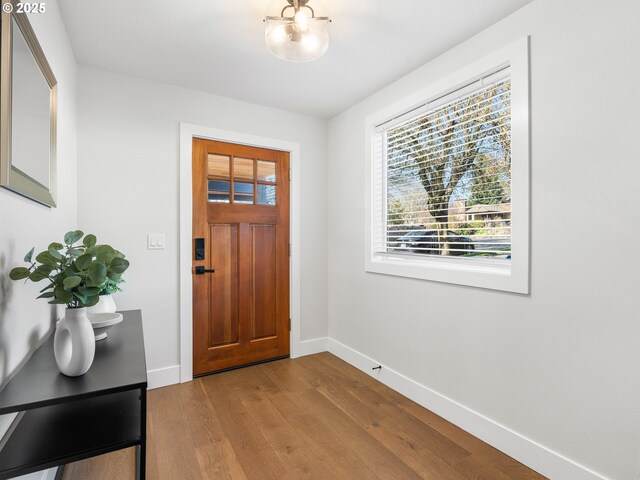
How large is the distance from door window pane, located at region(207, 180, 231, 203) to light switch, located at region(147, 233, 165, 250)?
0.50m

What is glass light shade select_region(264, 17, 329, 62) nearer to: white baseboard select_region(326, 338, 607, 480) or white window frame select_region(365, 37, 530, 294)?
white window frame select_region(365, 37, 530, 294)

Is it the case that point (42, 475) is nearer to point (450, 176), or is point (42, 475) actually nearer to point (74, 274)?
point (74, 274)

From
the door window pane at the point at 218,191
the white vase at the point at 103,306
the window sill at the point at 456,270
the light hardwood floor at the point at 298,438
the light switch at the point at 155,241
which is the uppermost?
the door window pane at the point at 218,191

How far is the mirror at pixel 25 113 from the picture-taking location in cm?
100

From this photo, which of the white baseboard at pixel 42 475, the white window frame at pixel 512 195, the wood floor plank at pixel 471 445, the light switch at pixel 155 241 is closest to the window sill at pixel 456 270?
the white window frame at pixel 512 195

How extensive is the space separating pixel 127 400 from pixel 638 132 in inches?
91.4

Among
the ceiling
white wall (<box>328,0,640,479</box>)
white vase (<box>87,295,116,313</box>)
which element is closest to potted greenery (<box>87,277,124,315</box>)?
white vase (<box>87,295,116,313</box>)

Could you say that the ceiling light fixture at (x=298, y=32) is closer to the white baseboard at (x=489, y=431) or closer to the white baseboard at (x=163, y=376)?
the white baseboard at (x=489, y=431)

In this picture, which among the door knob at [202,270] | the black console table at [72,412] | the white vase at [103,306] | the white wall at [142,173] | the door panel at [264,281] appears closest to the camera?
the black console table at [72,412]

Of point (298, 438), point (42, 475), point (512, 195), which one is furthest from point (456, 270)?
point (42, 475)

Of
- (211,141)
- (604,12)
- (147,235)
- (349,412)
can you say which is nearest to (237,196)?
(211,141)

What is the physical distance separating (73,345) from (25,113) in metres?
0.82

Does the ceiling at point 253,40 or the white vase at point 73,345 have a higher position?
the ceiling at point 253,40

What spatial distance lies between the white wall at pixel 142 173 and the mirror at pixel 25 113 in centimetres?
92
